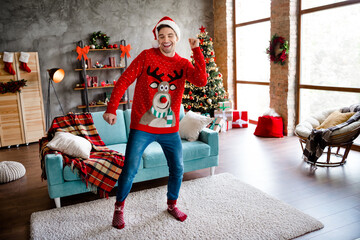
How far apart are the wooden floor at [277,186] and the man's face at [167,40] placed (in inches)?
68.5

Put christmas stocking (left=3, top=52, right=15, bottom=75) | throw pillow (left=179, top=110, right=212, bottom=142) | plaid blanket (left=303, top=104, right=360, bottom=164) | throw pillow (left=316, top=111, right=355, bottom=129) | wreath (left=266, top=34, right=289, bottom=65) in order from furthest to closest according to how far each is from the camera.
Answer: wreath (left=266, top=34, right=289, bottom=65), christmas stocking (left=3, top=52, right=15, bottom=75), throw pillow (left=316, top=111, right=355, bottom=129), plaid blanket (left=303, top=104, right=360, bottom=164), throw pillow (left=179, top=110, right=212, bottom=142)

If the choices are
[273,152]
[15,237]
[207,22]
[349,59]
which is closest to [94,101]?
[207,22]

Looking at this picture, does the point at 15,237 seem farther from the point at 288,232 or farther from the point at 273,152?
the point at 273,152

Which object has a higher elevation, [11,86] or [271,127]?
[11,86]

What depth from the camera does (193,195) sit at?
330cm

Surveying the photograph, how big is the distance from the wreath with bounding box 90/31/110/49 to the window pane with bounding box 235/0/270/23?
306 cm

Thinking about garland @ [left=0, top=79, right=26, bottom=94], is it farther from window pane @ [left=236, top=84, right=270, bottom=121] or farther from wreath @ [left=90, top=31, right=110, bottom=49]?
window pane @ [left=236, top=84, right=270, bottom=121]

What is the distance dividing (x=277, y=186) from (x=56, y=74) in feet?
14.6

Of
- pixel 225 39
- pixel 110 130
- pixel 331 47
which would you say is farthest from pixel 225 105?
pixel 110 130

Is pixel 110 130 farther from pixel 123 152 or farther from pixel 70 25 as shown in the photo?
pixel 70 25

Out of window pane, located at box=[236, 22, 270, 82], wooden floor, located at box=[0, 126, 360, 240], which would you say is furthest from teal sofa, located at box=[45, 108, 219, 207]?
window pane, located at box=[236, 22, 270, 82]

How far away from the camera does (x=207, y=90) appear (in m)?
6.72

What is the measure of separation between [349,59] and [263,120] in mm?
1772

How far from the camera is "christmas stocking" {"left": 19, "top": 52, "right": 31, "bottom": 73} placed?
5551 millimetres
